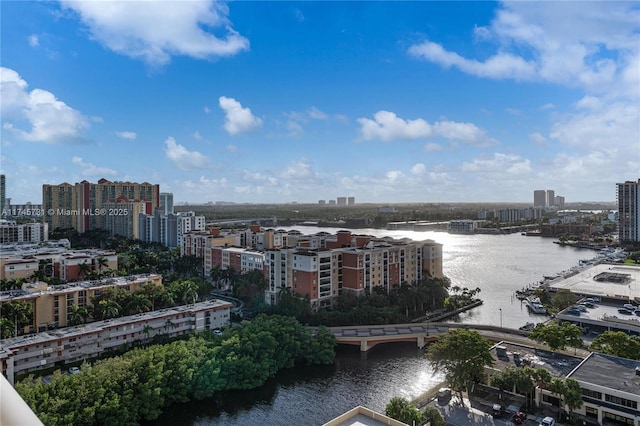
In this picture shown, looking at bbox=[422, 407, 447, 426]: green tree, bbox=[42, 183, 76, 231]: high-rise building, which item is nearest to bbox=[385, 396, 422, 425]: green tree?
bbox=[422, 407, 447, 426]: green tree

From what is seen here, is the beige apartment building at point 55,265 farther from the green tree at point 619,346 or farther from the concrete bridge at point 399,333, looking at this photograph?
the green tree at point 619,346

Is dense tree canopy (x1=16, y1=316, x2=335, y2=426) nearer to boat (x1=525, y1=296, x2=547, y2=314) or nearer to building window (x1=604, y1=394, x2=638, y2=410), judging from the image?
building window (x1=604, y1=394, x2=638, y2=410)

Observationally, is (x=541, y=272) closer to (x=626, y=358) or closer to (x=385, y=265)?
(x=385, y=265)

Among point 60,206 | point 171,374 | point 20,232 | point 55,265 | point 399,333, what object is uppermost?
point 60,206

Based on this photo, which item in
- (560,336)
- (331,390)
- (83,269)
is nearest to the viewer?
(560,336)

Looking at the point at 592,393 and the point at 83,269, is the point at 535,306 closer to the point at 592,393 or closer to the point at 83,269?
the point at 592,393

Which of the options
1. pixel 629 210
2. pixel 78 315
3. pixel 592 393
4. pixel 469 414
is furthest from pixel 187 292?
pixel 629 210

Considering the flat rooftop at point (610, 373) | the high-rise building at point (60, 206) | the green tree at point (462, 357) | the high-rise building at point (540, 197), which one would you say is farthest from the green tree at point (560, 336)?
the high-rise building at point (540, 197)

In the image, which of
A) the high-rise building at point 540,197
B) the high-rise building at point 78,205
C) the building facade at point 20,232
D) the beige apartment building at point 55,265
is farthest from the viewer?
the high-rise building at point 540,197
